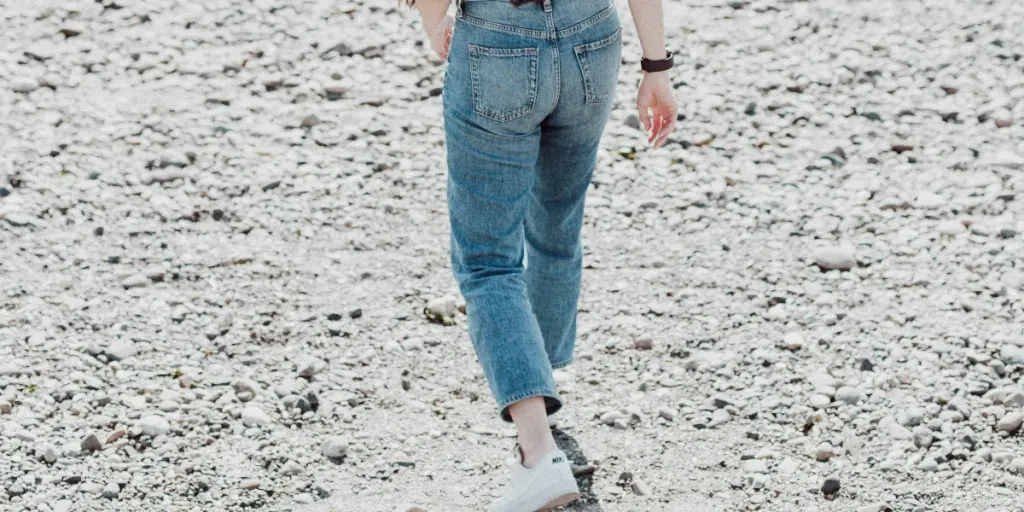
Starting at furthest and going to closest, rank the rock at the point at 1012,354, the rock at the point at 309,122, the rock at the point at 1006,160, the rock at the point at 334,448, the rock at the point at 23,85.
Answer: the rock at the point at 23,85 → the rock at the point at 309,122 → the rock at the point at 1006,160 → the rock at the point at 1012,354 → the rock at the point at 334,448

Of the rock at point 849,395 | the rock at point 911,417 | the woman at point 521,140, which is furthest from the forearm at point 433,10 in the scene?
the rock at point 911,417

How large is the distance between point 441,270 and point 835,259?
5.43 ft

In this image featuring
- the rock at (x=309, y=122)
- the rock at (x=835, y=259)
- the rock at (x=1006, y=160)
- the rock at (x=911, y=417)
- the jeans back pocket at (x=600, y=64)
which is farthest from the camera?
the rock at (x=309, y=122)

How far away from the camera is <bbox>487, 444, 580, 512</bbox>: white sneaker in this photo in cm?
353

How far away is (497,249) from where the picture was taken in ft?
11.7

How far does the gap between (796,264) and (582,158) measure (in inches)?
74.5

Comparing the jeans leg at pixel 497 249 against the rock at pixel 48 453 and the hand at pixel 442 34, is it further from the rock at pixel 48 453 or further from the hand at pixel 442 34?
the rock at pixel 48 453

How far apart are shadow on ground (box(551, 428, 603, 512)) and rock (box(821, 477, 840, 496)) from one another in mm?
712

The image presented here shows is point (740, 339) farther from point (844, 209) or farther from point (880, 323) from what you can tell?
point (844, 209)

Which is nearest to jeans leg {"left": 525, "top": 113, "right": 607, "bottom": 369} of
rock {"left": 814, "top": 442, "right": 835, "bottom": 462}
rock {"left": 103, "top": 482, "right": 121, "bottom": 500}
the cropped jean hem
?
the cropped jean hem

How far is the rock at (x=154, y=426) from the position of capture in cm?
421

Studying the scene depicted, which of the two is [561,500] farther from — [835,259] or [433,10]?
[835,259]

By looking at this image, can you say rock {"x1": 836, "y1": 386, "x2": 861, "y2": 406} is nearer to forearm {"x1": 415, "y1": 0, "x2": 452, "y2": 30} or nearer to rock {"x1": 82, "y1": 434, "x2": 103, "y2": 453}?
forearm {"x1": 415, "y1": 0, "x2": 452, "y2": 30}

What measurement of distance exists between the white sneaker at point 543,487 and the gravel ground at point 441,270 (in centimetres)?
43
